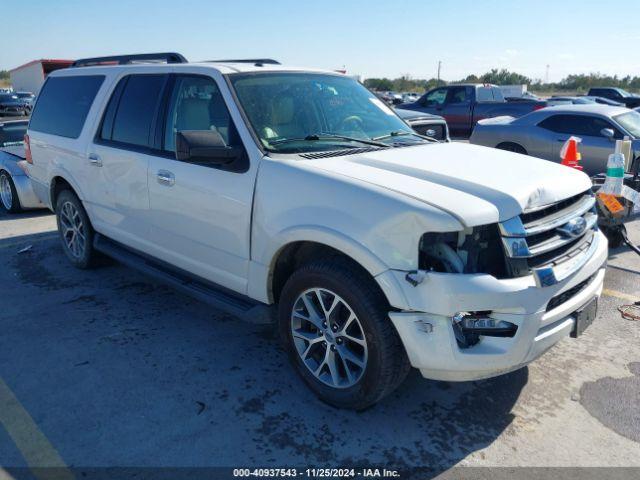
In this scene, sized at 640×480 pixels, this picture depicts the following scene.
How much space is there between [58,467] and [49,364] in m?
1.20

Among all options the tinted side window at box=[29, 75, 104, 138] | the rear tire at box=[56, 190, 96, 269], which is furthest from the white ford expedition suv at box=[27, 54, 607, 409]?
the rear tire at box=[56, 190, 96, 269]

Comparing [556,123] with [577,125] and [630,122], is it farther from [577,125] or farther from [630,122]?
[630,122]

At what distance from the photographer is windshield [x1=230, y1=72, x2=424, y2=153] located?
145 inches

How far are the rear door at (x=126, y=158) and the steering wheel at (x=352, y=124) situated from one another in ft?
4.72

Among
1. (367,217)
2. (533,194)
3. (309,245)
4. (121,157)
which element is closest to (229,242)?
(309,245)

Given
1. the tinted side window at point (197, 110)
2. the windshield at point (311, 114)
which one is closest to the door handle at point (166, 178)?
the tinted side window at point (197, 110)

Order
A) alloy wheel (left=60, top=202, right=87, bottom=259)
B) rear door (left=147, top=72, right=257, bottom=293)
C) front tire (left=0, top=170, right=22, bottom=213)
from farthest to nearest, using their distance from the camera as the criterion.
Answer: front tire (left=0, top=170, right=22, bottom=213)
alloy wheel (left=60, top=202, right=87, bottom=259)
rear door (left=147, top=72, right=257, bottom=293)

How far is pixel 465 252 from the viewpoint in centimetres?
280

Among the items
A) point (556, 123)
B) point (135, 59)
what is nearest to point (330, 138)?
point (135, 59)

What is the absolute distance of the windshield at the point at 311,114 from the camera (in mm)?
3695

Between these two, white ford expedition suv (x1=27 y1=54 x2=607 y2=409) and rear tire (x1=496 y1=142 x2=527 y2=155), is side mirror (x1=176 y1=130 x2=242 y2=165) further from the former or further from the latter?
rear tire (x1=496 y1=142 x2=527 y2=155)

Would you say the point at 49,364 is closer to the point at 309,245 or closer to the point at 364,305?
the point at 309,245

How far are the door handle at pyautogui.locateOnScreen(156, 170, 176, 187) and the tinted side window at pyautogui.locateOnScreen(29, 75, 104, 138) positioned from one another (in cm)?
155

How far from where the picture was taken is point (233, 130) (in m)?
3.67
